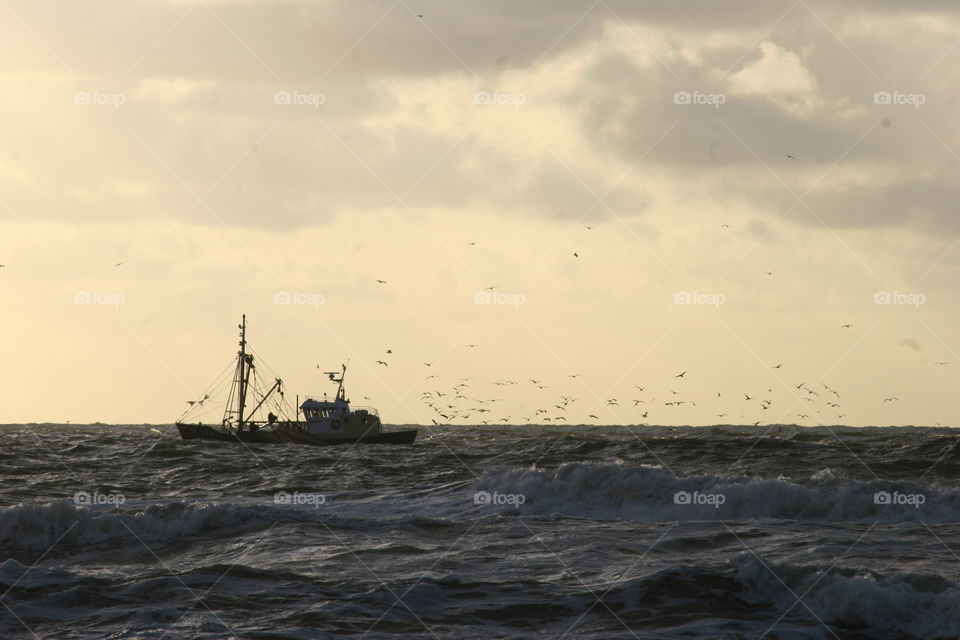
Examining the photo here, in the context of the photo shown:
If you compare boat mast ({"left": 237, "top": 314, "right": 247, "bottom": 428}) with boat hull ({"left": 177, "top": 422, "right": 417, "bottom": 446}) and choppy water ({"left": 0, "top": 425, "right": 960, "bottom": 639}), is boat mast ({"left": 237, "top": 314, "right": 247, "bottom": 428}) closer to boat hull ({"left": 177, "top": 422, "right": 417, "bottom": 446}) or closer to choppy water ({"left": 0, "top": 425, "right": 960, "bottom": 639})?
boat hull ({"left": 177, "top": 422, "right": 417, "bottom": 446})

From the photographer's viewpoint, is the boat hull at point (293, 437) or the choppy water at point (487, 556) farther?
the boat hull at point (293, 437)

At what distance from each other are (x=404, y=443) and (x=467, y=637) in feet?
258

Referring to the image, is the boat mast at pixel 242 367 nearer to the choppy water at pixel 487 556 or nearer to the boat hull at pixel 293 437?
the boat hull at pixel 293 437

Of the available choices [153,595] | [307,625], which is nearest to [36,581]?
[153,595]

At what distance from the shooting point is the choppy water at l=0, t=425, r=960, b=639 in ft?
57.6

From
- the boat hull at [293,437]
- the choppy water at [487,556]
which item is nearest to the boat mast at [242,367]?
the boat hull at [293,437]

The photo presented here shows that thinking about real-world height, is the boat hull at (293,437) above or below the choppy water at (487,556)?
above

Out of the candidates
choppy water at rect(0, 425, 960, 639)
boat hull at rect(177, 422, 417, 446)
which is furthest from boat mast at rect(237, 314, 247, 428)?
choppy water at rect(0, 425, 960, 639)

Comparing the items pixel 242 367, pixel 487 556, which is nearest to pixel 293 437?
pixel 242 367

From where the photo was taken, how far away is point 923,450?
5419 centimetres

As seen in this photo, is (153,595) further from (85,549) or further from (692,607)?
(692,607)

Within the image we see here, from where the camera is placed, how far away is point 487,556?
23.1 m

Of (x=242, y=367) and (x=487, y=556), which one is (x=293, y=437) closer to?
(x=242, y=367)

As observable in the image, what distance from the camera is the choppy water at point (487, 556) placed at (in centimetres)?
→ 1755
